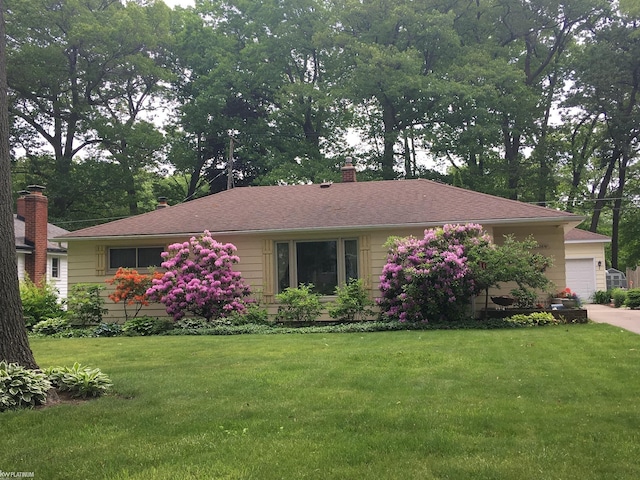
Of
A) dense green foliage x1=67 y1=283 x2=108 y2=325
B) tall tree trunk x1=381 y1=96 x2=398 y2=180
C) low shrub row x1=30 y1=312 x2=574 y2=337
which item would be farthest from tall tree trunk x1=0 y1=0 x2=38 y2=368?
tall tree trunk x1=381 y1=96 x2=398 y2=180

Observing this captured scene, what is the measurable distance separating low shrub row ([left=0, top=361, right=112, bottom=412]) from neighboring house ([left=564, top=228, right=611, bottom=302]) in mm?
21977

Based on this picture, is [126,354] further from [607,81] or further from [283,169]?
[607,81]

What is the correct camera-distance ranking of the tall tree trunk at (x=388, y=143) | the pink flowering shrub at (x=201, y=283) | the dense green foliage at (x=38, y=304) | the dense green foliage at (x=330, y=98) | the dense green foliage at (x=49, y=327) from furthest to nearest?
the tall tree trunk at (x=388, y=143), the dense green foliage at (x=330, y=98), the dense green foliage at (x=38, y=304), the dense green foliage at (x=49, y=327), the pink flowering shrub at (x=201, y=283)

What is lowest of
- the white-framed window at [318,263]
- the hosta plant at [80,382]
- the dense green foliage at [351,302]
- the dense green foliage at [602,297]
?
the dense green foliage at [602,297]

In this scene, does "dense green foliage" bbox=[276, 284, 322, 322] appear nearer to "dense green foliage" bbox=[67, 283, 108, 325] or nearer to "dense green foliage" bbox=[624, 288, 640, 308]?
"dense green foliage" bbox=[67, 283, 108, 325]

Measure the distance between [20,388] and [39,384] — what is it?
0.18 m

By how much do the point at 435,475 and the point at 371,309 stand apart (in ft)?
35.8

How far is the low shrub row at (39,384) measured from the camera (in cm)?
522

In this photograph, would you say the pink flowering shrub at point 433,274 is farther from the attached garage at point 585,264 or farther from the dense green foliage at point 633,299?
the attached garage at point 585,264

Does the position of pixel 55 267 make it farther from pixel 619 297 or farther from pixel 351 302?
pixel 619 297

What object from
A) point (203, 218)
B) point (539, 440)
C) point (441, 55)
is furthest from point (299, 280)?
point (441, 55)

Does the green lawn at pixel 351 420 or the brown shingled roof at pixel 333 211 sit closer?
the green lawn at pixel 351 420

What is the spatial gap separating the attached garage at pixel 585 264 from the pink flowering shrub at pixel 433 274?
12532mm

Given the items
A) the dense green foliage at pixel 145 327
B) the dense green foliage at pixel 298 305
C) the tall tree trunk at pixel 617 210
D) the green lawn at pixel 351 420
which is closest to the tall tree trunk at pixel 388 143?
the tall tree trunk at pixel 617 210
